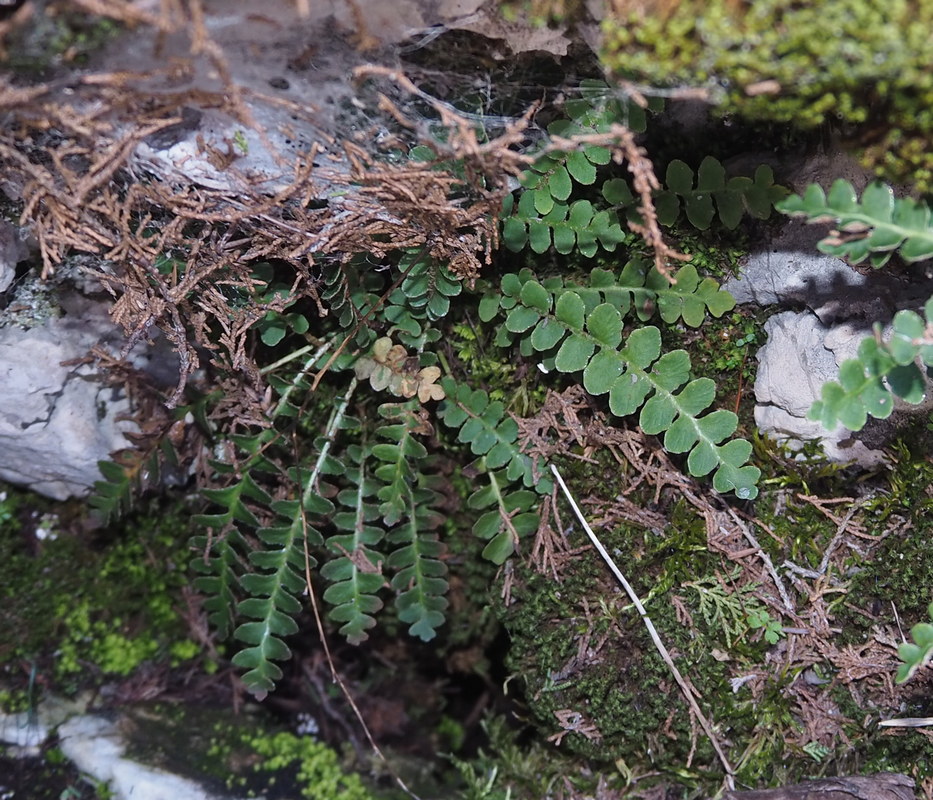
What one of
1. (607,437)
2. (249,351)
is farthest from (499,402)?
(249,351)

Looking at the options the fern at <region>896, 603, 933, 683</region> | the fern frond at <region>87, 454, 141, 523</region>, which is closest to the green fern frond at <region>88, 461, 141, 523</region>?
the fern frond at <region>87, 454, 141, 523</region>

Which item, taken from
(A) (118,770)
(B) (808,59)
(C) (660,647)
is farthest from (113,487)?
(B) (808,59)

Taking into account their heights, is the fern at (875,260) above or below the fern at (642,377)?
above

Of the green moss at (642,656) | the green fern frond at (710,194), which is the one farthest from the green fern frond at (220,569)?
the green fern frond at (710,194)

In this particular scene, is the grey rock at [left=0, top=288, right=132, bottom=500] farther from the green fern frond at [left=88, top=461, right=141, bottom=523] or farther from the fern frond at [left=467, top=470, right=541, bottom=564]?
the fern frond at [left=467, top=470, right=541, bottom=564]

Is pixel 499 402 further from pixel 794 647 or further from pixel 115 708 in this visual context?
pixel 115 708

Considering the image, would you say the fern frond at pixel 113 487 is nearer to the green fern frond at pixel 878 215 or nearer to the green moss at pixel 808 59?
the green moss at pixel 808 59

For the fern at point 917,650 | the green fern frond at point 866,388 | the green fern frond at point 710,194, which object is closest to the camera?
the green fern frond at point 866,388
